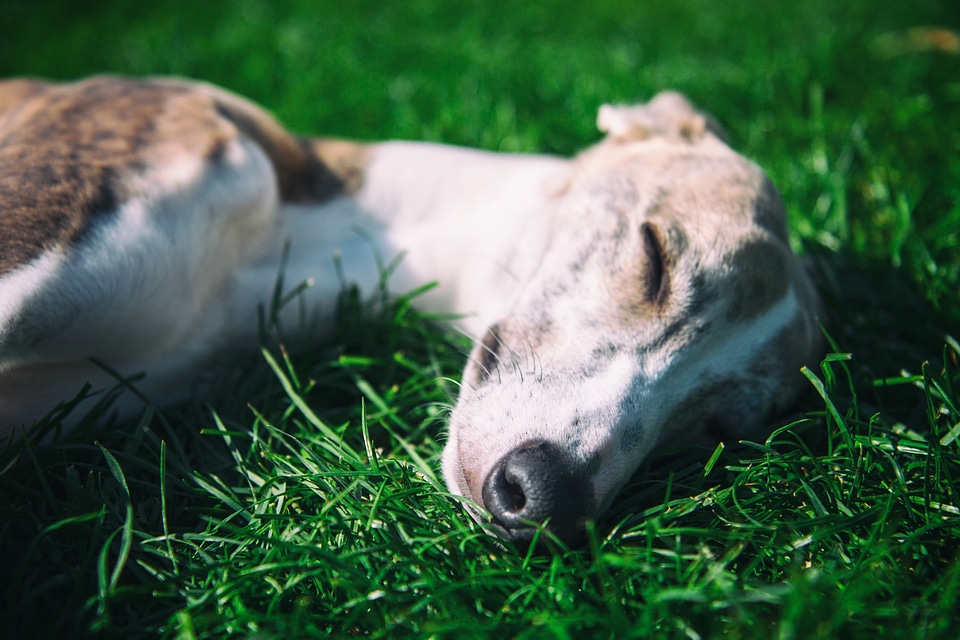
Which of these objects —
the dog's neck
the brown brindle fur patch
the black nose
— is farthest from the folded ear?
the black nose

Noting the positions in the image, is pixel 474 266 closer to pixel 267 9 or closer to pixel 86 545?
pixel 86 545

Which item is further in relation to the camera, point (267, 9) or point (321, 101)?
point (267, 9)

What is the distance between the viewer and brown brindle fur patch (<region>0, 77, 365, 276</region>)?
87.7 inches

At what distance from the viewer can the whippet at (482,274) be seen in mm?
2049

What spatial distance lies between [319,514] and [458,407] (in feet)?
1.83

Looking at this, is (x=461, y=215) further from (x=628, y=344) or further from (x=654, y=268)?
(x=628, y=344)

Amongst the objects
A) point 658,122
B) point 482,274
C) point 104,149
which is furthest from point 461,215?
point 104,149

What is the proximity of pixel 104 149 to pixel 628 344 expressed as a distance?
2.07 meters

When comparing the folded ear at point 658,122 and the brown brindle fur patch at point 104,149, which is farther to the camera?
the folded ear at point 658,122

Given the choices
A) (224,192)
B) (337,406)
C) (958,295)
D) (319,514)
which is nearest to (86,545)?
(319,514)

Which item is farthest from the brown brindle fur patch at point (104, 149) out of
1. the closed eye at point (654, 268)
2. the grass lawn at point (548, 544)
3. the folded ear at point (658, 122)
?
the closed eye at point (654, 268)

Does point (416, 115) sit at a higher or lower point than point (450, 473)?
higher

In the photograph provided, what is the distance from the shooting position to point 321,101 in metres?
5.16

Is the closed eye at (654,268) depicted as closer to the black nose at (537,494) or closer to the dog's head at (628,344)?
the dog's head at (628,344)
